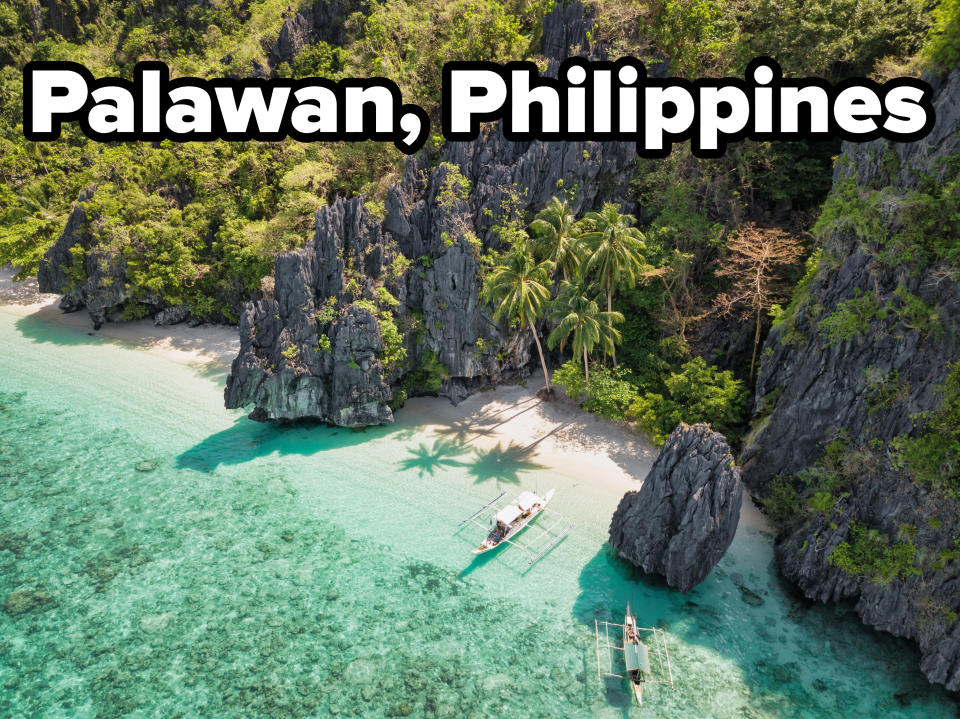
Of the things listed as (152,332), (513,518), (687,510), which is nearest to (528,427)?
(513,518)

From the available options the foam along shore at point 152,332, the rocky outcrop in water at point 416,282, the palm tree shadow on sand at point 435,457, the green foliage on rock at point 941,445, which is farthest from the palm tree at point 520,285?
the foam along shore at point 152,332

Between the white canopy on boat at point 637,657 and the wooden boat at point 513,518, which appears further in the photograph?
the wooden boat at point 513,518

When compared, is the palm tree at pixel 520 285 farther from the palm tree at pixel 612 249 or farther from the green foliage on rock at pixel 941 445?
the green foliage on rock at pixel 941 445

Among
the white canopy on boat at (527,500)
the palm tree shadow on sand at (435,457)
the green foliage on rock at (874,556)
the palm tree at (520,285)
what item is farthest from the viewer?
the palm tree at (520,285)

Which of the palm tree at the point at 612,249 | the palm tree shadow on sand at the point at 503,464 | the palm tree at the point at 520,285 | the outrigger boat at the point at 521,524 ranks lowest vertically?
the outrigger boat at the point at 521,524

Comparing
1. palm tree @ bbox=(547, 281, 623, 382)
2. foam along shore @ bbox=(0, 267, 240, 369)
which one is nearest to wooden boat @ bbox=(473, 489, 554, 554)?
palm tree @ bbox=(547, 281, 623, 382)

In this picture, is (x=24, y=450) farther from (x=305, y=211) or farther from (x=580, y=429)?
(x=580, y=429)

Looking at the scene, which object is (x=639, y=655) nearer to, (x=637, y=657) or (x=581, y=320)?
(x=637, y=657)
